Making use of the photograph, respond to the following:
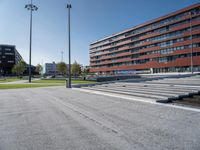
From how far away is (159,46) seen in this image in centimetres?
5791

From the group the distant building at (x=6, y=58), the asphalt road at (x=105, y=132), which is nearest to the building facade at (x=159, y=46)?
the asphalt road at (x=105, y=132)

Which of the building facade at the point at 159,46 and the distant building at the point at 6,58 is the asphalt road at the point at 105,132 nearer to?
the building facade at the point at 159,46

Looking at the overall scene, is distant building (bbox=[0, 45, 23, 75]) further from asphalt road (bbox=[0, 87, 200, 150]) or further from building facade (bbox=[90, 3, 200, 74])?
asphalt road (bbox=[0, 87, 200, 150])

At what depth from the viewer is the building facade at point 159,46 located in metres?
47.2

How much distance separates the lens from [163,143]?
364 centimetres

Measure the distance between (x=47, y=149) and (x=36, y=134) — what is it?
1.11 m

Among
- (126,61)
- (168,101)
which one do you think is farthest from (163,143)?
(126,61)

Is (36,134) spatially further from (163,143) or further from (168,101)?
(168,101)

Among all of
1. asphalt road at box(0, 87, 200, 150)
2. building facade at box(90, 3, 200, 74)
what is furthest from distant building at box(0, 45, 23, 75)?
asphalt road at box(0, 87, 200, 150)

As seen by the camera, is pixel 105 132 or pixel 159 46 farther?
pixel 159 46

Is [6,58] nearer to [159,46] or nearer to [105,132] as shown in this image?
[159,46]

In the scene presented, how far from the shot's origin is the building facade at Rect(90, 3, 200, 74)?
4719cm

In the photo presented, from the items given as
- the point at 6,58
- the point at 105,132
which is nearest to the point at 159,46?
the point at 105,132

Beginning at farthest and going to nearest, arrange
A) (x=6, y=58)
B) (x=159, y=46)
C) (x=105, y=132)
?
(x=6, y=58) → (x=159, y=46) → (x=105, y=132)
